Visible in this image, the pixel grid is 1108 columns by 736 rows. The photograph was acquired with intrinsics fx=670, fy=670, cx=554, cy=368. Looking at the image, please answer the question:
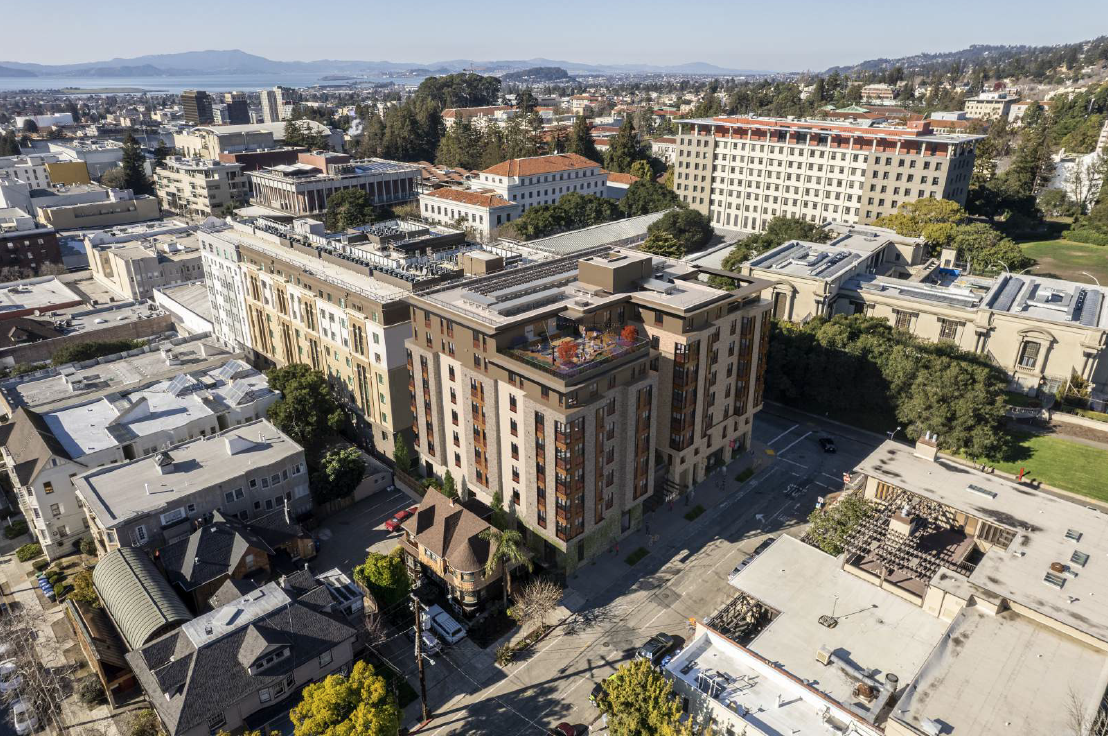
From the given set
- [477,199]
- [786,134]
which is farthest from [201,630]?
[786,134]

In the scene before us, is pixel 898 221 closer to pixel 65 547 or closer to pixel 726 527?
pixel 726 527

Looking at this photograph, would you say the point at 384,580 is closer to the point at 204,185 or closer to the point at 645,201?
the point at 645,201

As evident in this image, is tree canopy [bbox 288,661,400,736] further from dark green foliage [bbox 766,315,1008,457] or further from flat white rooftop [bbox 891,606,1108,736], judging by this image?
dark green foliage [bbox 766,315,1008,457]

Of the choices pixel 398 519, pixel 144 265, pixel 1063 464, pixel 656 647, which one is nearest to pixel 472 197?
pixel 144 265

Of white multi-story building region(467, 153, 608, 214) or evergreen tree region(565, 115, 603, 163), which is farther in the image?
evergreen tree region(565, 115, 603, 163)

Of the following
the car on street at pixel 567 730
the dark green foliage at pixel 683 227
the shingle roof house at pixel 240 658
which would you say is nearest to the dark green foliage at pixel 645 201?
the dark green foliage at pixel 683 227

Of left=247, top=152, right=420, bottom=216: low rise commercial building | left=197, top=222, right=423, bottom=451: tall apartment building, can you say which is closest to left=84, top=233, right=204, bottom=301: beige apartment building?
left=247, top=152, right=420, bottom=216: low rise commercial building
